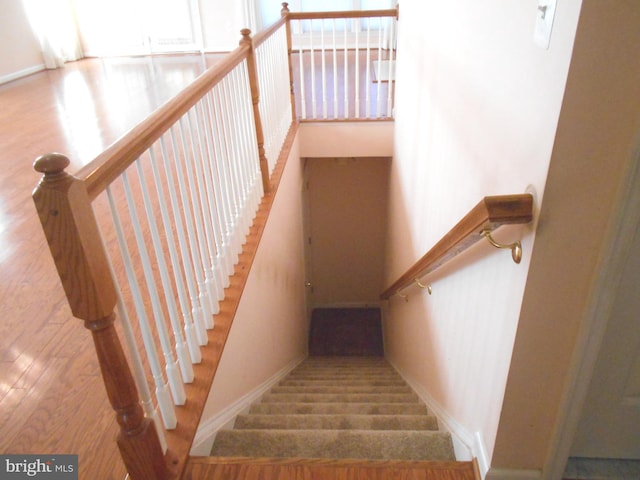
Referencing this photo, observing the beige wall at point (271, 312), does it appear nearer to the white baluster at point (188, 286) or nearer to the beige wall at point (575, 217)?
the white baluster at point (188, 286)

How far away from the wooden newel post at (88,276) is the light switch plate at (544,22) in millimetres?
1069

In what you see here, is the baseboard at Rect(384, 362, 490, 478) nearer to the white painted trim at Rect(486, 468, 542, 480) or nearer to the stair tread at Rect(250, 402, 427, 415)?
the white painted trim at Rect(486, 468, 542, 480)

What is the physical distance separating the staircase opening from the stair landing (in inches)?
175

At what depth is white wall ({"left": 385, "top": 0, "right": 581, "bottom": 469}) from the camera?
114cm

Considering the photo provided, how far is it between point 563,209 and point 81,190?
3.52ft

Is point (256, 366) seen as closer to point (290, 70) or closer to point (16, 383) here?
point (16, 383)

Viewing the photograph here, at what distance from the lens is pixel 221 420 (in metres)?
2.01

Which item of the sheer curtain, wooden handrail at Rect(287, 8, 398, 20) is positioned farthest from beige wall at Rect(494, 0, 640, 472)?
the sheer curtain

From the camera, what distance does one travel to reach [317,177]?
6094 millimetres

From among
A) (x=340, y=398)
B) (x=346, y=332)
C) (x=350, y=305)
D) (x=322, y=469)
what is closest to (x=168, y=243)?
(x=322, y=469)

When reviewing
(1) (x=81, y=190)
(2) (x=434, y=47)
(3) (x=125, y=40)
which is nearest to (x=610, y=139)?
(1) (x=81, y=190)

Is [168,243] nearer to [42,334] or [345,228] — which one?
[42,334]

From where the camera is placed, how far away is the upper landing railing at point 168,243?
3.27 feet

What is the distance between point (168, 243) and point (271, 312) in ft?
5.99
